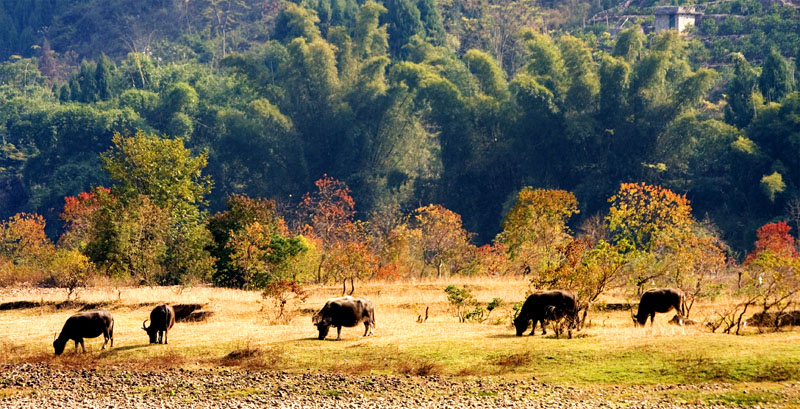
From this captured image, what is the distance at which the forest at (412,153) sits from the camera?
46.8 m

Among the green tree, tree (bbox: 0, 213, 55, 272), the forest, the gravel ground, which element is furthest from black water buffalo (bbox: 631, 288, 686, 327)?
tree (bbox: 0, 213, 55, 272)

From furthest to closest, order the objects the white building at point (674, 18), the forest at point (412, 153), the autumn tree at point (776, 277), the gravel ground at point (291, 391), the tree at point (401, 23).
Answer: the tree at point (401, 23), the white building at point (674, 18), the forest at point (412, 153), the autumn tree at point (776, 277), the gravel ground at point (291, 391)

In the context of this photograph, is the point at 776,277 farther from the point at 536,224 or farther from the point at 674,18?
the point at 674,18

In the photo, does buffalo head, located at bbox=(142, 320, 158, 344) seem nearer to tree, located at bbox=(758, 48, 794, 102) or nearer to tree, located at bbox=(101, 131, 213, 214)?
tree, located at bbox=(101, 131, 213, 214)

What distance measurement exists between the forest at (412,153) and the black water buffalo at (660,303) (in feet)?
27.2

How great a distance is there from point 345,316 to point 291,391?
4.06m

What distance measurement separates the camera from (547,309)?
27.1m

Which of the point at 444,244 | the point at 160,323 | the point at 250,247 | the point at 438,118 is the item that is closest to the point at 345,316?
the point at 160,323

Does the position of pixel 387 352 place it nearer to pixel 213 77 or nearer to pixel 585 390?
pixel 585 390

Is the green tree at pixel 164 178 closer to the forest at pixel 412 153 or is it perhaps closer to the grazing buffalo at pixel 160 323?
the forest at pixel 412 153

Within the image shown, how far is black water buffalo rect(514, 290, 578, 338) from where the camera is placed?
2708 centimetres

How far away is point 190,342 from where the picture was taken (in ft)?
91.4

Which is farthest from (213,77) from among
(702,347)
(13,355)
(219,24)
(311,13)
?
(702,347)

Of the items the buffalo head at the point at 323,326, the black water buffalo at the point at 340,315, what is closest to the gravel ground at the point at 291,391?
the buffalo head at the point at 323,326
